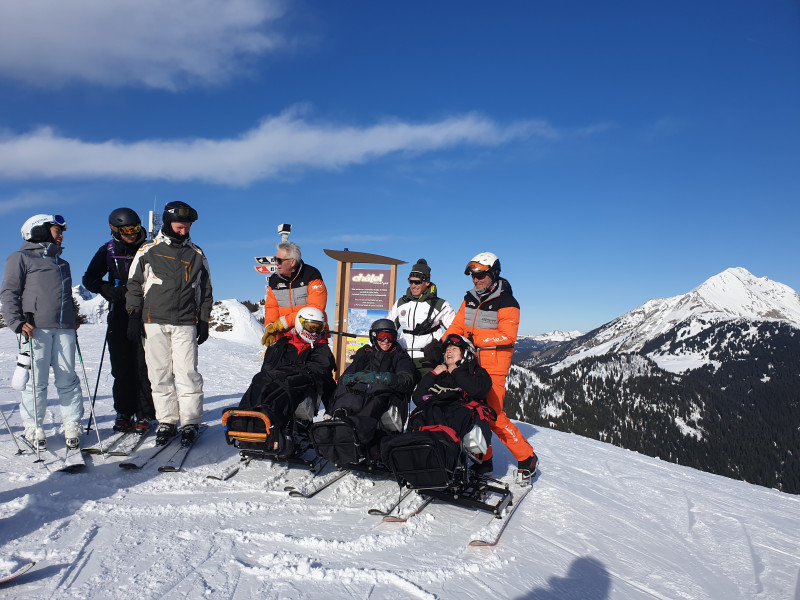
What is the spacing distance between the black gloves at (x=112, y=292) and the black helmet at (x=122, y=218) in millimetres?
667

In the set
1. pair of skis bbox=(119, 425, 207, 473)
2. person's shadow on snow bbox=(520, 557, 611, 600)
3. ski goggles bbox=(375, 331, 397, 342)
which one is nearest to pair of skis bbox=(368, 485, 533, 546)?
person's shadow on snow bbox=(520, 557, 611, 600)

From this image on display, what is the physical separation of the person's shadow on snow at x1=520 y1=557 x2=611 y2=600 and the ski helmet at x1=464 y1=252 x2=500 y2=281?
8.80 feet

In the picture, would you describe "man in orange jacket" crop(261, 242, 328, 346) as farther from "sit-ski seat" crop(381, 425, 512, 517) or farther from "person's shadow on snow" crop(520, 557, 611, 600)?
"person's shadow on snow" crop(520, 557, 611, 600)

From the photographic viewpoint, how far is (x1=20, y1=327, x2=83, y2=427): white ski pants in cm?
449

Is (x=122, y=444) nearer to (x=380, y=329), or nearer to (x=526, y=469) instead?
(x=380, y=329)

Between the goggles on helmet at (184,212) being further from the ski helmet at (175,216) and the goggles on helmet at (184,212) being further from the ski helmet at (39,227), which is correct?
the ski helmet at (39,227)

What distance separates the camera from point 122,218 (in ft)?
16.9

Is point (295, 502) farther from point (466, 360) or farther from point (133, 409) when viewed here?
point (133, 409)

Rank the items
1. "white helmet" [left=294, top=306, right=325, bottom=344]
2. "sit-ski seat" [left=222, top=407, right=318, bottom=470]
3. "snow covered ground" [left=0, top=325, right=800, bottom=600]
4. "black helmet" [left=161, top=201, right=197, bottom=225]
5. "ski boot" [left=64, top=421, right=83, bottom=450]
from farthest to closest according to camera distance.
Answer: "white helmet" [left=294, top=306, right=325, bottom=344]
"black helmet" [left=161, top=201, right=197, bottom=225]
"ski boot" [left=64, top=421, right=83, bottom=450]
"sit-ski seat" [left=222, top=407, right=318, bottom=470]
"snow covered ground" [left=0, top=325, right=800, bottom=600]

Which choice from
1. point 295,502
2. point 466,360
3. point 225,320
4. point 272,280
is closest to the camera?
point 295,502

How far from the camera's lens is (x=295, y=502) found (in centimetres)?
404

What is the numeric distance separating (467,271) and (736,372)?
196674mm

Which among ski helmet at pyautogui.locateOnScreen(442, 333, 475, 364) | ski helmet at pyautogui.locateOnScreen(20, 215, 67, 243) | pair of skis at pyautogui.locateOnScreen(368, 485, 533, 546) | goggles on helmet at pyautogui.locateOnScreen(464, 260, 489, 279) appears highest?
ski helmet at pyautogui.locateOnScreen(20, 215, 67, 243)

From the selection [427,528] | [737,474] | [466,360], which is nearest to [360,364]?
[466,360]
